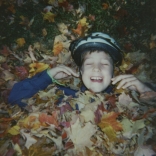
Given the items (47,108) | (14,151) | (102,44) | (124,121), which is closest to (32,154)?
(14,151)

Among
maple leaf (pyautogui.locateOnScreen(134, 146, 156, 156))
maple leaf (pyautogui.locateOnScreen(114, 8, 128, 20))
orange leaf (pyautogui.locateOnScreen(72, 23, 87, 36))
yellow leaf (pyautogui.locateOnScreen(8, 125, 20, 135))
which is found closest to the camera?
maple leaf (pyautogui.locateOnScreen(134, 146, 156, 156))

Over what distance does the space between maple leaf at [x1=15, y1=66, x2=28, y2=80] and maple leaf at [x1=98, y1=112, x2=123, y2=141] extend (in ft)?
4.39

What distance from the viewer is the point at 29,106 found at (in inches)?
110

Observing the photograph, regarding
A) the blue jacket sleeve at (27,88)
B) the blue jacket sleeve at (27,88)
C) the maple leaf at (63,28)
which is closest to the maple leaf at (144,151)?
the blue jacket sleeve at (27,88)

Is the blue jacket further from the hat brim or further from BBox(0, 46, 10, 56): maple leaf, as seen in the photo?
BBox(0, 46, 10, 56): maple leaf

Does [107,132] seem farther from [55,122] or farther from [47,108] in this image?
[47,108]

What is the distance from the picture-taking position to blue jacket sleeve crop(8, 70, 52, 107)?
9.32ft

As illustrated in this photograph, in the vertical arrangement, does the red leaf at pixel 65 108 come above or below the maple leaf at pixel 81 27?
below

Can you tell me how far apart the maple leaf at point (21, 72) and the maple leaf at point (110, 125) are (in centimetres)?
134

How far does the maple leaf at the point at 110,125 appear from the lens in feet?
7.70

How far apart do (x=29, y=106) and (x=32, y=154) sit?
0.71m

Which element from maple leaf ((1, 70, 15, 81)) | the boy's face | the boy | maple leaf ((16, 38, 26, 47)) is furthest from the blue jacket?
maple leaf ((16, 38, 26, 47))

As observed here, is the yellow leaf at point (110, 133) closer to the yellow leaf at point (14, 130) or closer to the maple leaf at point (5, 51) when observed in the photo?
the yellow leaf at point (14, 130)

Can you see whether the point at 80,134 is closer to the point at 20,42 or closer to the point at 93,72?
the point at 93,72
